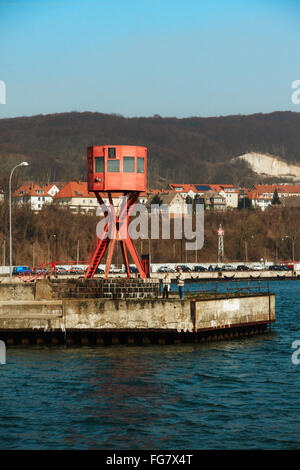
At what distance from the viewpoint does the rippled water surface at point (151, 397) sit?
22.2m

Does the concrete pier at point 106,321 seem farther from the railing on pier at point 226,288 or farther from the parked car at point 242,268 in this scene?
the parked car at point 242,268

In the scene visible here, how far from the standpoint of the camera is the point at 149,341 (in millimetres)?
38500

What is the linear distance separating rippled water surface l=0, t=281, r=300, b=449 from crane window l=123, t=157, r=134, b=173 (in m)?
12.3

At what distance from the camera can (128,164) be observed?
45.4m

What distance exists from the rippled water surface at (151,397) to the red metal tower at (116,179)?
9.82m

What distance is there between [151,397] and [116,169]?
2064cm

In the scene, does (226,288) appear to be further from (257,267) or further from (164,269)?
(257,267)

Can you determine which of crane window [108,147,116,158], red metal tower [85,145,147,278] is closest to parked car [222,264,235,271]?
red metal tower [85,145,147,278]

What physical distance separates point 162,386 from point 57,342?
422 inches

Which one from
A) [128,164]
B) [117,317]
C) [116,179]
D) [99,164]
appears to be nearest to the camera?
[117,317]

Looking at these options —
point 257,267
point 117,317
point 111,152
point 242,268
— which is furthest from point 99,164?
point 257,267

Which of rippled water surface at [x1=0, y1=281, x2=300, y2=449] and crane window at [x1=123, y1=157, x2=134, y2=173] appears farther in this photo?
crane window at [x1=123, y1=157, x2=134, y2=173]

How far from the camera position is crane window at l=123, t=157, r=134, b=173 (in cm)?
4531
